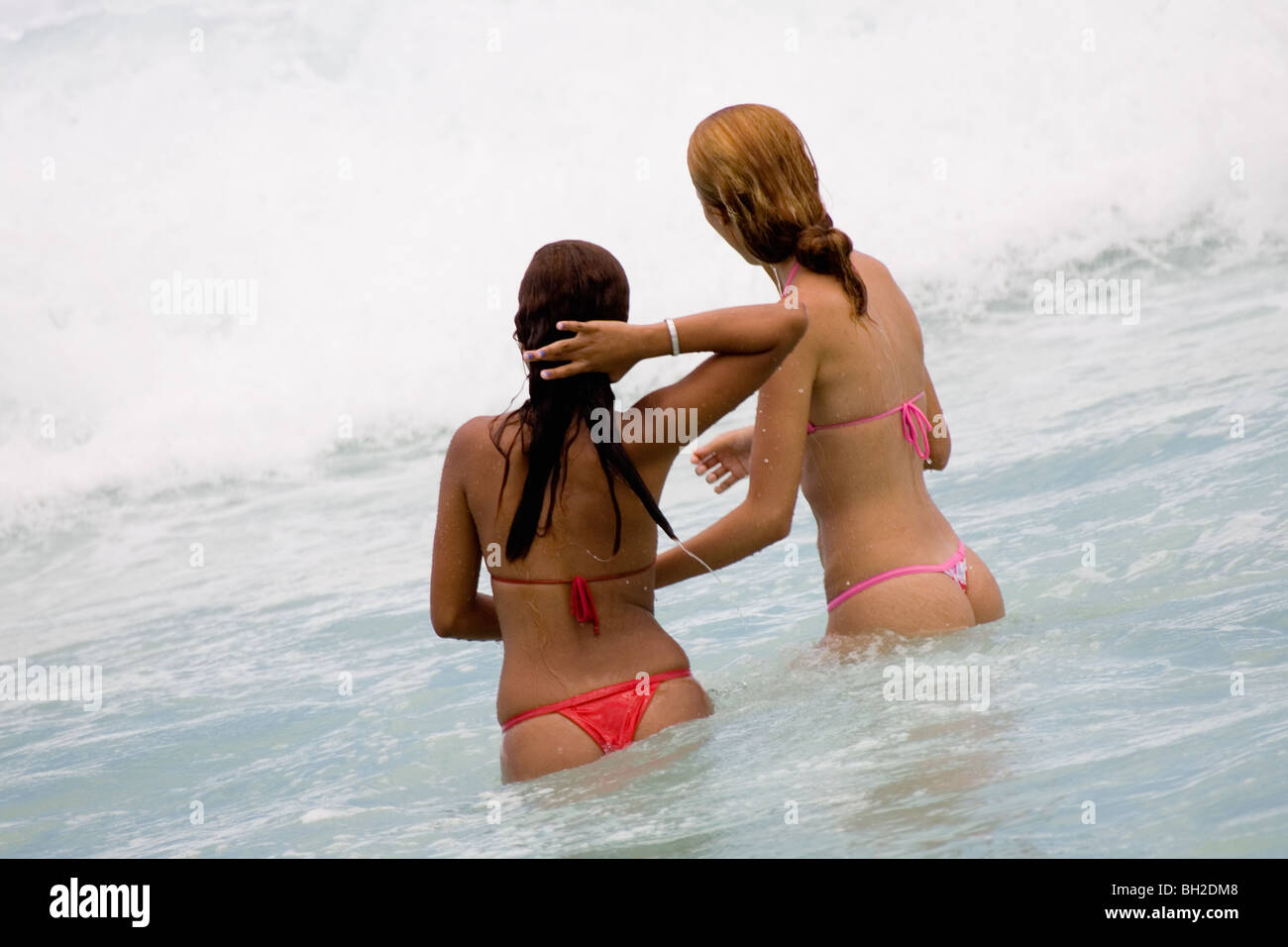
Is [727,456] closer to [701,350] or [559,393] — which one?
[701,350]

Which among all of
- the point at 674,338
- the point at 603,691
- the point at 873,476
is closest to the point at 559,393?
the point at 674,338

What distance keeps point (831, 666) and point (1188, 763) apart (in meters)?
1.04

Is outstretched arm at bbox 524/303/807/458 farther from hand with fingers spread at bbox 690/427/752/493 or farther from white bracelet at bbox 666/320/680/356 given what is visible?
hand with fingers spread at bbox 690/427/752/493

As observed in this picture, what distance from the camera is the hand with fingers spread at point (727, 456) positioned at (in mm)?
3943

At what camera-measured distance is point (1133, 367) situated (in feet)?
30.2

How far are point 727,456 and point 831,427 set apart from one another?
288 mm

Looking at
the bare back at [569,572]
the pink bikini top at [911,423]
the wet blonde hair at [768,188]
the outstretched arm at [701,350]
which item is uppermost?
the wet blonde hair at [768,188]

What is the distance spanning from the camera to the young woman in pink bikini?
3.69 metres

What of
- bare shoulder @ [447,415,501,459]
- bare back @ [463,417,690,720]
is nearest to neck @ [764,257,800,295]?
bare back @ [463,417,690,720]

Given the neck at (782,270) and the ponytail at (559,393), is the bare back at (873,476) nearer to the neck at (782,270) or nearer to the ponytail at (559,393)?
the neck at (782,270)

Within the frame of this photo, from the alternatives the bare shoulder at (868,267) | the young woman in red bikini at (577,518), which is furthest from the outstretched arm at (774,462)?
the bare shoulder at (868,267)

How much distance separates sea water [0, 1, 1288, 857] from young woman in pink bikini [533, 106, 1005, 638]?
188 mm

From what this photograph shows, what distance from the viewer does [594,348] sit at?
3297 millimetres
